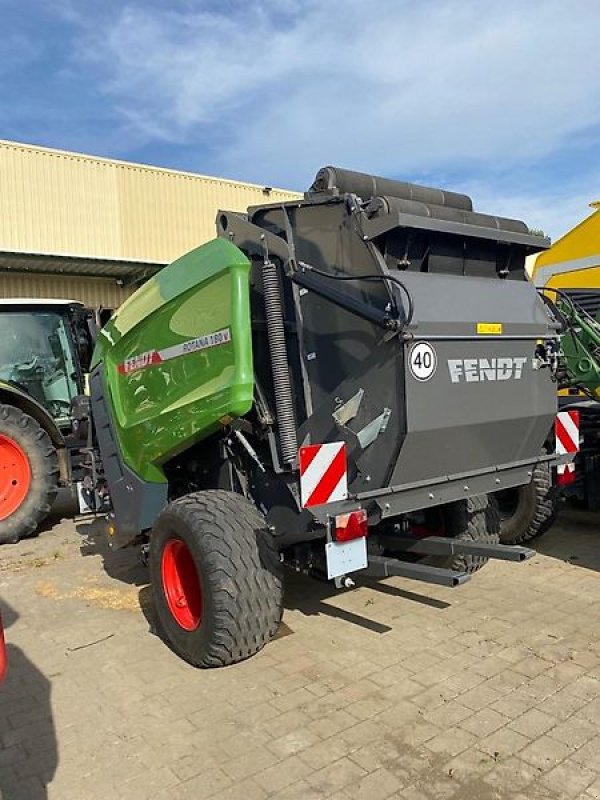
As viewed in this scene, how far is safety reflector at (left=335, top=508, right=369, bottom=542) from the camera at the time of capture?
3.30 m

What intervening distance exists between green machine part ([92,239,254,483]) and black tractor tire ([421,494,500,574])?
174 centimetres

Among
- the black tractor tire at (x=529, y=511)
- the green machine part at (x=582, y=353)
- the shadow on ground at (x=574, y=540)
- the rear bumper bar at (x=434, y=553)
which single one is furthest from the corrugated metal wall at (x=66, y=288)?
the rear bumper bar at (x=434, y=553)

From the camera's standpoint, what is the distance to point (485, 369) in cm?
371

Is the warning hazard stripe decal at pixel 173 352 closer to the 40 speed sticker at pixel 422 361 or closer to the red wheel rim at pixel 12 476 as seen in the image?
the 40 speed sticker at pixel 422 361

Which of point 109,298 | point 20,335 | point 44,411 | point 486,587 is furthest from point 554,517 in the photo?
point 109,298

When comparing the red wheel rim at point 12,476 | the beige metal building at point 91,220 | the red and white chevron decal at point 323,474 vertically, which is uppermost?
the beige metal building at point 91,220

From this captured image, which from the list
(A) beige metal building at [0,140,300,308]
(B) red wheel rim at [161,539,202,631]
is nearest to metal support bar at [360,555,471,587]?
(B) red wheel rim at [161,539,202,631]

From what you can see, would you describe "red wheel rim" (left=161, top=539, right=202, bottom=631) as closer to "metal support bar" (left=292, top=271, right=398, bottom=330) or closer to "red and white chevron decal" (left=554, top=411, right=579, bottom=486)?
"metal support bar" (left=292, top=271, right=398, bottom=330)

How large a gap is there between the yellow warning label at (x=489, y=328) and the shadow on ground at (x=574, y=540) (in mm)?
2310

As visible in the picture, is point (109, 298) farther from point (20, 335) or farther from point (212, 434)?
point (212, 434)

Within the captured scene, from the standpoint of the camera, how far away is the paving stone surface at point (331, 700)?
264cm

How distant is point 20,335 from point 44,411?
978 mm

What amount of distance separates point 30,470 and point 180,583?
356 centimetres

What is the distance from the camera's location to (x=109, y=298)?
1580 cm
